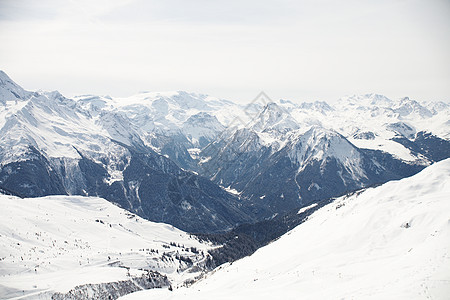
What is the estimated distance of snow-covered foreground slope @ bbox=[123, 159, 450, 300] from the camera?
66.7m

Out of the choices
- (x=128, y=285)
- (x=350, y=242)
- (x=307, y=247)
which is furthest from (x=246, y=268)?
(x=128, y=285)

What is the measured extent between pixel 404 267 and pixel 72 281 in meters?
158

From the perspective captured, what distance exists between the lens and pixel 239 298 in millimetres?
80688

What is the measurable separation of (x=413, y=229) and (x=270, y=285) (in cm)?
4143

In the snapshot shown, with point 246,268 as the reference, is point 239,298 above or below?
above

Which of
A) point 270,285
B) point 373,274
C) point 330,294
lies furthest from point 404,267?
point 270,285

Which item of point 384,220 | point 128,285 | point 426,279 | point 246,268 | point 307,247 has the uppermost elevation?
point 426,279

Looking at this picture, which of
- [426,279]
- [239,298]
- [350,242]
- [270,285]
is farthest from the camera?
[350,242]

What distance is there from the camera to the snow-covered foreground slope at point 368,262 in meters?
66.7

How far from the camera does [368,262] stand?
289 feet

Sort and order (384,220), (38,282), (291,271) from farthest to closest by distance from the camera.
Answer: (38,282) → (384,220) → (291,271)

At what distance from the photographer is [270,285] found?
89875 mm

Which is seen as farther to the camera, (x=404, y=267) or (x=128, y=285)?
(x=128, y=285)

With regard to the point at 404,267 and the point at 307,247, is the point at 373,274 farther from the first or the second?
the point at 307,247
